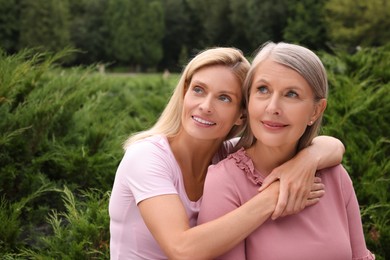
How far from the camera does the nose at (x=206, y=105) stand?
99.6 inches

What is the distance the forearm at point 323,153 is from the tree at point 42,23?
5015 cm

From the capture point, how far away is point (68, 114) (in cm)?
449

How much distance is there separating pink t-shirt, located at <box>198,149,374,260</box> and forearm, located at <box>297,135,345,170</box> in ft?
0.26

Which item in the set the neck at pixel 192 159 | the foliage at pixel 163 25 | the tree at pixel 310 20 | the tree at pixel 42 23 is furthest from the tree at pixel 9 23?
the neck at pixel 192 159

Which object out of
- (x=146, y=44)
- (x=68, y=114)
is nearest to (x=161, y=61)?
(x=146, y=44)

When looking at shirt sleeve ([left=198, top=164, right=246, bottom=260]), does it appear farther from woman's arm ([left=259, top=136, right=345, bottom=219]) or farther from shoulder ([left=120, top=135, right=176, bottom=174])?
shoulder ([left=120, top=135, right=176, bottom=174])

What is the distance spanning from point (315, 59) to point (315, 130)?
1.33ft

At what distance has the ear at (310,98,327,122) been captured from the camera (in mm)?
2328

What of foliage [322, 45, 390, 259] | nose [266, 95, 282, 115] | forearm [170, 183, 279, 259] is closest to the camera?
forearm [170, 183, 279, 259]

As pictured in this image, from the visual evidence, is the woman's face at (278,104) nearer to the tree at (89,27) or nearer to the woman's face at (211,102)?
the woman's face at (211,102)

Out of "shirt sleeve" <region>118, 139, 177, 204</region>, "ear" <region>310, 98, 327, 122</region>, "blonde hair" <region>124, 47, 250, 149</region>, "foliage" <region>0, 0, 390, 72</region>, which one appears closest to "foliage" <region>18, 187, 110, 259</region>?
"blonde hair" <region>124, 47, 250, 149</region>

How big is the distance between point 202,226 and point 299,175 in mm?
489

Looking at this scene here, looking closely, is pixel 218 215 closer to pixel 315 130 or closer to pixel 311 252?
pixel 311 252

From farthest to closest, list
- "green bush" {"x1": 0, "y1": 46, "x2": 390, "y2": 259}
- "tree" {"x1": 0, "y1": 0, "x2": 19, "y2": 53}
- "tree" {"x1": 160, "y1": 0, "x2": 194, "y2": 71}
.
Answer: "tree" {"x1": 160, "y1": 0, "x2": 194, "y2": 71}, "tree" {"x1": 0, "y1": 0, "x2": 19, "y2": 53}, "green bush" {"x1": 0, "y1": 46, "x2": 390, "y2": 259}
